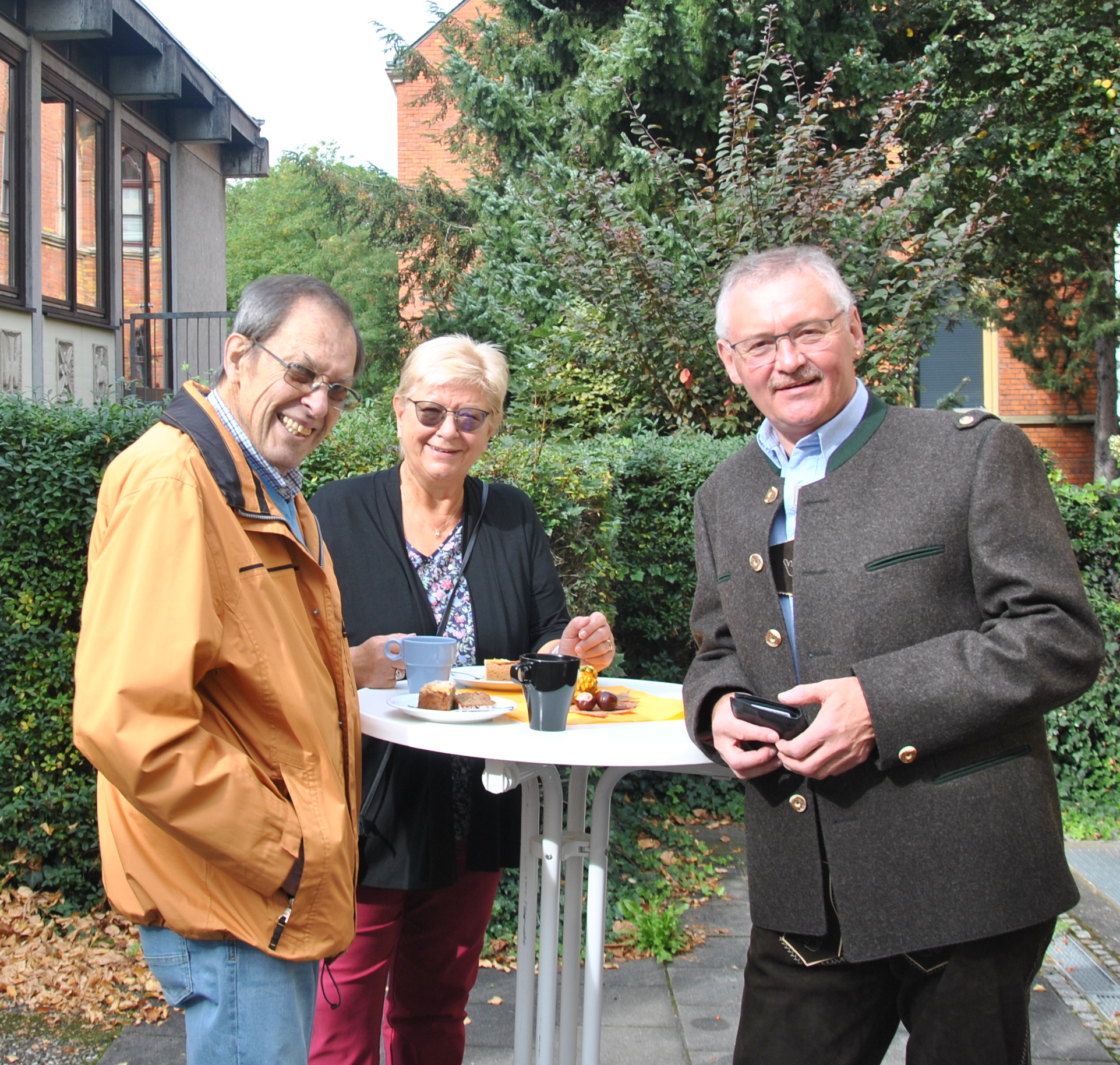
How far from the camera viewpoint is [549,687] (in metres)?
2.19

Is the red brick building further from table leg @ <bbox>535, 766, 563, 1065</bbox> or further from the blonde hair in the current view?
table leg @ <bbox>535, 766, 563, 1065</bbox>

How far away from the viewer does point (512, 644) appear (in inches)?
113

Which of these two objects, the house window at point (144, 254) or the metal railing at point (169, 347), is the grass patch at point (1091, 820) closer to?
the metal railing at point (169, 347)

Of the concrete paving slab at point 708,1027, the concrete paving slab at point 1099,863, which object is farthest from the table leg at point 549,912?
the concrete paving slab at point 1099,863

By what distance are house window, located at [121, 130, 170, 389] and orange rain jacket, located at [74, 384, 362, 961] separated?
10.8 metres

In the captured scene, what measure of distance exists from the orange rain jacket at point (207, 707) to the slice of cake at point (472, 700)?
523 millimetres

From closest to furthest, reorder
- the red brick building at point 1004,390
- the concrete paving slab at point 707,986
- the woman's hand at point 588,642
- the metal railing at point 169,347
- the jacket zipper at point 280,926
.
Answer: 1. the jacket zipper at point 280,926
2. the woman's hand at point 588,642
3. the concrete paving slab at point 707,986
4. the metal railing at point 169,347
5. the red brick building at point 1004,390

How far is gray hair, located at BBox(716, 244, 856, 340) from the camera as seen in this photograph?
6.65 feet

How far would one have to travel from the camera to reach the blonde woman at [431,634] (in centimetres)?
257

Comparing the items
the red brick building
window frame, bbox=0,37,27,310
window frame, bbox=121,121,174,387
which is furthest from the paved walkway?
the red brick building

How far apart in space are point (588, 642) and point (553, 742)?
617 millimetres

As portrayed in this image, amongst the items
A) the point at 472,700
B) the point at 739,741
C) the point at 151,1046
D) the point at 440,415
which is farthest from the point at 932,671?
the point at 151,1046

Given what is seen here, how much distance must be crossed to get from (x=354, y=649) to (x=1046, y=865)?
1.57m

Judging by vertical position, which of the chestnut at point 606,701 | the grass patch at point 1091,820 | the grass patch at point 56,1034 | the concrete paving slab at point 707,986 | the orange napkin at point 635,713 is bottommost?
the concrete paving slab at point 707,986
